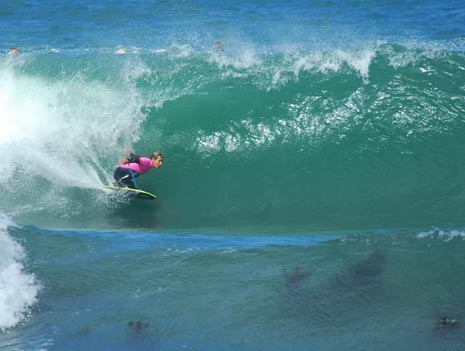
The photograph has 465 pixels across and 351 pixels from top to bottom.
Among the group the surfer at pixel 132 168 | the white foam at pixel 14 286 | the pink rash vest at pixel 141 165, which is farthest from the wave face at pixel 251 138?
the white foam at pixel 14 286

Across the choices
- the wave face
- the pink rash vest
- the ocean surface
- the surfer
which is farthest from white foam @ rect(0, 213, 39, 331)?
the pink rash vest

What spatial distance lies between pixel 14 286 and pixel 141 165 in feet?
15.7

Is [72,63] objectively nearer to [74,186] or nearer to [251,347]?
[74,186]

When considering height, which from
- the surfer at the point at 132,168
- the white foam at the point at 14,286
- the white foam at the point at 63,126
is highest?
the white foam at the point at 63,126

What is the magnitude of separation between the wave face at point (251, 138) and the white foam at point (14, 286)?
266cm

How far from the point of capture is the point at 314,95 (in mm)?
14680

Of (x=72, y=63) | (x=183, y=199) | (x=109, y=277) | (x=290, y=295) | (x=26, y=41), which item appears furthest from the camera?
(x=26, y=41)

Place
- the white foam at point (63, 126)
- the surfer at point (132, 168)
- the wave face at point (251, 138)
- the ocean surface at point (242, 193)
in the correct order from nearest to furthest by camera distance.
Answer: the ocean surface at point (242, 193), the wave face at point (251, 138), the surfer at point (132, 168), the white foam at point (63, 126)

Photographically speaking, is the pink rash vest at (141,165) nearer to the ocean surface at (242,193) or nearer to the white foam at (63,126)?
the ocean surface at (242,193)

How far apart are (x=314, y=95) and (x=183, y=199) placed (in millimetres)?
3992

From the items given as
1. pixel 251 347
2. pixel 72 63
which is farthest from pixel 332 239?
pixel 72 63

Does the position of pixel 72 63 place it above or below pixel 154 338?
above

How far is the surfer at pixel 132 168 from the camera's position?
39.8ft

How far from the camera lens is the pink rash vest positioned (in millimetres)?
12211
